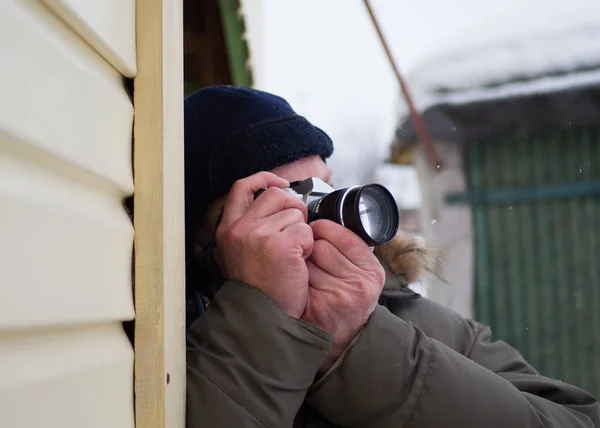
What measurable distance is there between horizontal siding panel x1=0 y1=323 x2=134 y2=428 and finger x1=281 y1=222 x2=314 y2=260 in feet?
1.13

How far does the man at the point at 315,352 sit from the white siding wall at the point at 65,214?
0.77 feet

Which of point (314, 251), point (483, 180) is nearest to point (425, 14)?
point (483, 180)

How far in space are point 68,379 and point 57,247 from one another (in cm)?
12

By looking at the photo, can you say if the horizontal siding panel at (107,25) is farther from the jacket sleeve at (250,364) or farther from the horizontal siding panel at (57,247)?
the jacket sleeve at (250,364)

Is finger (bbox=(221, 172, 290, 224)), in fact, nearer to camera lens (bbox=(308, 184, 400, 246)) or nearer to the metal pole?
camera lens (bbox=(308, 184, 400, 246))

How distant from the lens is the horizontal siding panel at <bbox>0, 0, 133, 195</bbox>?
1.44ft

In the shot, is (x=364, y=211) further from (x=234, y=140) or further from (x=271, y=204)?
(x=234, y=140)

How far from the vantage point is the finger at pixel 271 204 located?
970 millimetres

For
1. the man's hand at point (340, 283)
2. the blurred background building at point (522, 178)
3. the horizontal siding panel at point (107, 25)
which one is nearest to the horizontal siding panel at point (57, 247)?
the horizontal siding panel at point (107, 25)

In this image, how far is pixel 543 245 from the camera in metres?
4.16

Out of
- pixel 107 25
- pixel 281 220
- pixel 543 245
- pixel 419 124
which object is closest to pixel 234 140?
pixel 281 220

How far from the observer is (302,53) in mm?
11586

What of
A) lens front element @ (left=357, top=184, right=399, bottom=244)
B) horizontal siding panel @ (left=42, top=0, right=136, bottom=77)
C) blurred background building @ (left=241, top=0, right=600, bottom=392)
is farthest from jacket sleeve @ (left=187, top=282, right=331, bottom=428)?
blurred background building @ (left=241, top=0, right=600, bottom=392)

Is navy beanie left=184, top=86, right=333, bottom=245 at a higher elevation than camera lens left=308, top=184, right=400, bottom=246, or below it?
higher
